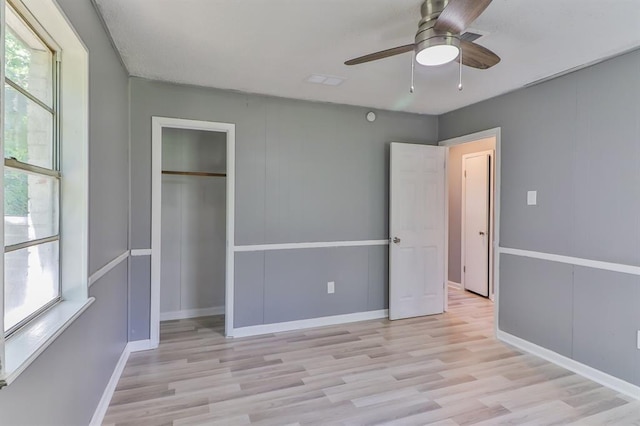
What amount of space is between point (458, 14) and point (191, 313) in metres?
3.88

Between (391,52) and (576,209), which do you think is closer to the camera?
(391,52)

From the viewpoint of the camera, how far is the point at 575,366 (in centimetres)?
280

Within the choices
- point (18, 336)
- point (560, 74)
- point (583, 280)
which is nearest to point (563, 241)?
point (583, 280)

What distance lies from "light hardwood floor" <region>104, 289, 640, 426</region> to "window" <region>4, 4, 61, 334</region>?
45.5 inches

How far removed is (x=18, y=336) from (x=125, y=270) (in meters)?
1.80

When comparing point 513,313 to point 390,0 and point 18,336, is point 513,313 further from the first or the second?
point 18,336

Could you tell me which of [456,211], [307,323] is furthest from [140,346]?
[456,211]

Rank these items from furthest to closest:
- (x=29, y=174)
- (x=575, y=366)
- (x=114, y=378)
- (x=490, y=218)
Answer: (x=490, y=218) → (x=575, y=366) → (x=114, y=378) → (x=29, y=174)

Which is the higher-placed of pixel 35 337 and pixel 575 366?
pixel 35 337

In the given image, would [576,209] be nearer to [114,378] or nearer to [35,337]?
[35,337]

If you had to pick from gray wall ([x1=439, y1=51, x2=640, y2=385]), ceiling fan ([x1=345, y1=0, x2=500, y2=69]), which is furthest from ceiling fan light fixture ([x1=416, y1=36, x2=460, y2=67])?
gray wall ([x1=439, y1=51, x2=640, y2=385])

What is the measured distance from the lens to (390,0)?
1.86 meters

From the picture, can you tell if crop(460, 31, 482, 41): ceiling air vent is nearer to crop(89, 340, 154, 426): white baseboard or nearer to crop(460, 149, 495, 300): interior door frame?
crop(460, 149, 495, 300): interior door frame

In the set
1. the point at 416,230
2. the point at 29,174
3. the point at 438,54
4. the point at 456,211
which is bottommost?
the point at 416,230
